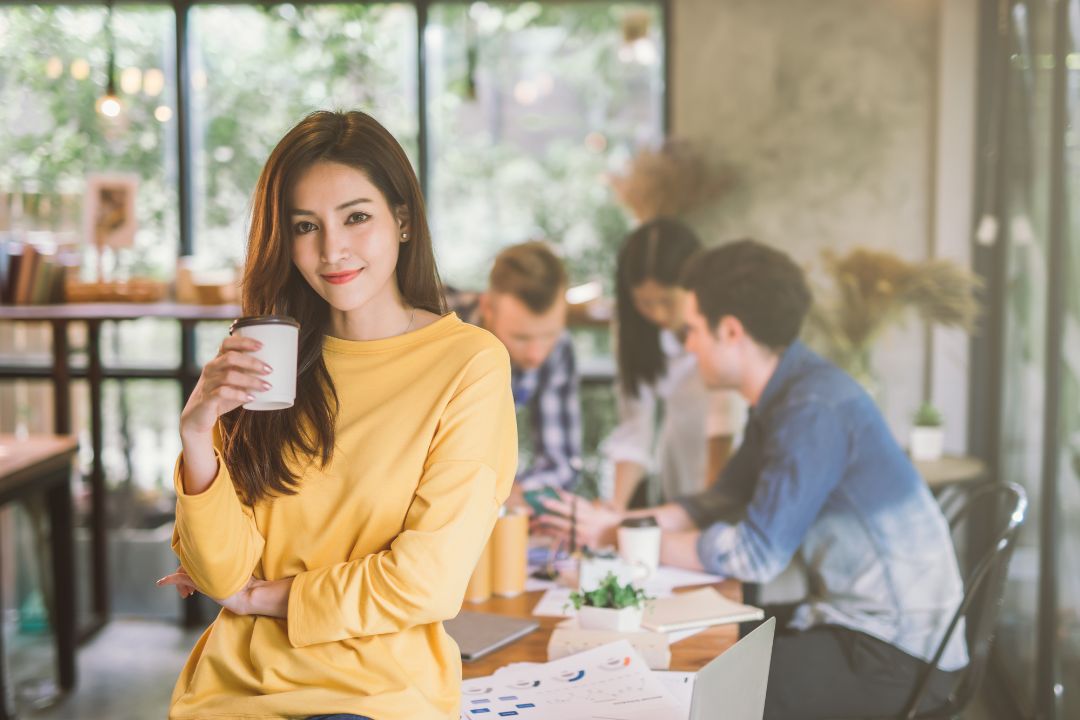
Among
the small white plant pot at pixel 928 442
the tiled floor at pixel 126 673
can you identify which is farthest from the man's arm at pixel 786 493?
the tiled floor at pixel 126 673

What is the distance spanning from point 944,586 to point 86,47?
4.18 m

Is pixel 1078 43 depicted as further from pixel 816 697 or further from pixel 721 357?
pixel 816 697

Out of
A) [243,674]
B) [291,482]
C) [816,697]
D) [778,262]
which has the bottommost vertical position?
[816,697]

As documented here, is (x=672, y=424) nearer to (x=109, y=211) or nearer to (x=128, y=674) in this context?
(x=128, y=674)

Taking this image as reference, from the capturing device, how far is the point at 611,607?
200 centimetres

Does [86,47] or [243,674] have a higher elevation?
[86,47]

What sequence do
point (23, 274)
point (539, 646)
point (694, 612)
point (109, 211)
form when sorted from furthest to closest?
1. point (109, 211)
2. point (23, 274)
3. point (694, 612)
4. point (539, 646)

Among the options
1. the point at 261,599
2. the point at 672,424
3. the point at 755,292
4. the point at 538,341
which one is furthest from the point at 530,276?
the point at 261,599

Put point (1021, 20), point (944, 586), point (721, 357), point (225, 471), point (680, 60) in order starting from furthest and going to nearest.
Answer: point (680, 60)
point (1021, 20)
point (721, 357)
point (944, 586)
point (225, 471)

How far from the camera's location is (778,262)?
2.95 m

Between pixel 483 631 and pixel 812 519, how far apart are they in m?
0.95

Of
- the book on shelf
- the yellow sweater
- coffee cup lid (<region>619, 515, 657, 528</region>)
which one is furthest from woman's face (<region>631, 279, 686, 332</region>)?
the yellow sweater

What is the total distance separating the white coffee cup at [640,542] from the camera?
7.77 ft

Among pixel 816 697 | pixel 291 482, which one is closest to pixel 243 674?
pixel 291 482
